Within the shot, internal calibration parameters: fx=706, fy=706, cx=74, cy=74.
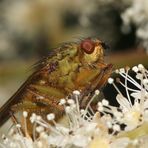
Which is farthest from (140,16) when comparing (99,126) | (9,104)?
(99,126)

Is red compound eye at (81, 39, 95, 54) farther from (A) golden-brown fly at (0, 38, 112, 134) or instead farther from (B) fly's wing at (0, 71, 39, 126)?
(B) fly's wing at (0, 71, 39, 126)

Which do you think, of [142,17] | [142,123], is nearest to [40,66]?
[142,123]

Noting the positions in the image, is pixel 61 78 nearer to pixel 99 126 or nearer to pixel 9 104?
pixel 9 104

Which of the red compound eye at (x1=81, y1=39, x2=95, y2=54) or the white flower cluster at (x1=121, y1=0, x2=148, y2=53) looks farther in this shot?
the white flower cluster at (x1=121, y1=0, x2=148, y2=53)

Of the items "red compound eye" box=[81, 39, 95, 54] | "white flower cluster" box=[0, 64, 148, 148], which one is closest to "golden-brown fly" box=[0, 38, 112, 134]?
"red compound eye" box=[81, 39, 95, 54]

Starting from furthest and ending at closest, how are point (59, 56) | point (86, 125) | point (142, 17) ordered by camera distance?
point (142, 17)
point (59, 56)
point (86, 125)

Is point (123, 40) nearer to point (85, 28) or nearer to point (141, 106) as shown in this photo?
point (85, 28)
